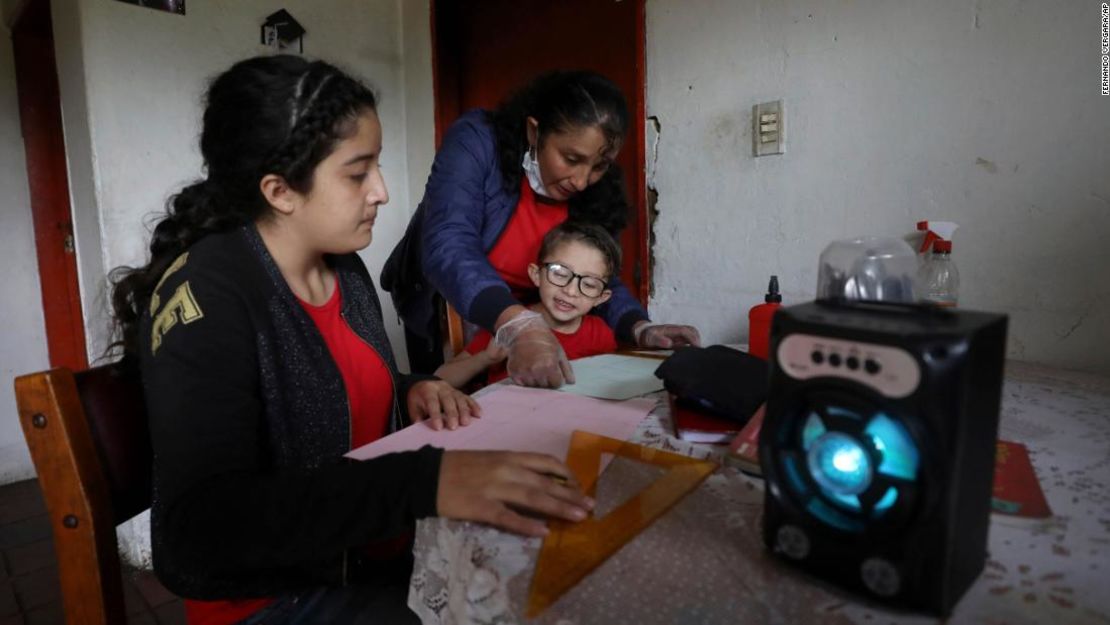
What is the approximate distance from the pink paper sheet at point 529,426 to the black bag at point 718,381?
0.08 metres

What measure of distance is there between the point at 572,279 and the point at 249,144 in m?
0.95

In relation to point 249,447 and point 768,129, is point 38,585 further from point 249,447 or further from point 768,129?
point 768,129

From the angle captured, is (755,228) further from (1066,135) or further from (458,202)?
(458,202)

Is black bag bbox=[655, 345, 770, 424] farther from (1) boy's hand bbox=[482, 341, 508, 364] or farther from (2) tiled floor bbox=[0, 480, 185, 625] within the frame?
(2) tiled floor bbox=[0, 480, 185, 625]

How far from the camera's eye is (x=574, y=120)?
146 centimetres

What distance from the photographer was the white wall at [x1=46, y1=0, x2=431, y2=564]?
6.62ft

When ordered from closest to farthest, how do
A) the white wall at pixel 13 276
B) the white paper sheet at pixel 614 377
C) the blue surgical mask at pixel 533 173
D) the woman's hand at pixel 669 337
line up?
the white paper sheet at pixel 614 377 < the woman's hand at pixel 669 337 < the blue surgical mask at pixel 533 173 < the white wall at pixel 13 276

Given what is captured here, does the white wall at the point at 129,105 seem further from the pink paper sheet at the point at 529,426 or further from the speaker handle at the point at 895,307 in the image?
the speaker handle at the point at 895,307

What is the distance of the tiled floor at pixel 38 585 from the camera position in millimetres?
1848

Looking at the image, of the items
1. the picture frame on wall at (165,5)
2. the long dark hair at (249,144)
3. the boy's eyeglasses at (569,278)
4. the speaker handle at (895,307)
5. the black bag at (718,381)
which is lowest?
the black bag at (718,381)

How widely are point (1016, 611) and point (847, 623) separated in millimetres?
130

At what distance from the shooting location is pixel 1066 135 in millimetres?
1234

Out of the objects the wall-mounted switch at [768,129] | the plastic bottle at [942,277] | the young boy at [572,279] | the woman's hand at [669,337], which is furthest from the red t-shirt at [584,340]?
the plastic bottle at [942,277]

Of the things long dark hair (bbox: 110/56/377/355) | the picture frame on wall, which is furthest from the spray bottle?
the picture frame on wall
